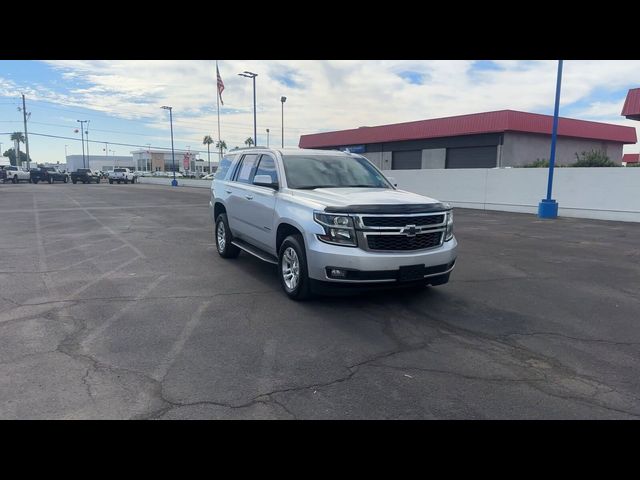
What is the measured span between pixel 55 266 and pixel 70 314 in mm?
3098

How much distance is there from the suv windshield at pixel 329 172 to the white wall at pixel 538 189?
13.6 meters

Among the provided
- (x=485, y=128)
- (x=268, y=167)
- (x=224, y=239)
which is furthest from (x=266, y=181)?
(x=485, y=128)

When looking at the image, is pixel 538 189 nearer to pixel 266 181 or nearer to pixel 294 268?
pixel 266 181

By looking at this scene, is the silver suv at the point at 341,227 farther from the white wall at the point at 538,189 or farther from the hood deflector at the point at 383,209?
the white wall at the point at 538,189

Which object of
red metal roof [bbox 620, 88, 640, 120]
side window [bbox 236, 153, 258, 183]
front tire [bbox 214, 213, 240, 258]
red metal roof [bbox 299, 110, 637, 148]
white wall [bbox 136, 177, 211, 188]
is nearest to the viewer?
side window [bbox 236, 153, 258, 183]

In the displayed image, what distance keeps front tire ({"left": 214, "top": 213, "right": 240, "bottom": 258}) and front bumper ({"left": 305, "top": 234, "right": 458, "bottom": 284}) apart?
11.0ft

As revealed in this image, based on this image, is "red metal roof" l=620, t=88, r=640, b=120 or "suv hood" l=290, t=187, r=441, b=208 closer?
"suv hood" l=290, t=187, r=441, b=208

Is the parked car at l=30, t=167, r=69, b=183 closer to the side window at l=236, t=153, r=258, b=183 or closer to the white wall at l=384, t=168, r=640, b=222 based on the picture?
the white wall at l=384, t=168, r=640, b=222

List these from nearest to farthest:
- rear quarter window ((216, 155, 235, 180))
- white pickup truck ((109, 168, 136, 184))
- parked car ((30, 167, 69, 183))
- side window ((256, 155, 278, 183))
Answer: side window ((256, 155, 278, 183))
rear quarter window ((216, 155, 235, 180))
parked car ((30, 167, 69, 183))
white pickup truck ((109, 168, 136, 184))

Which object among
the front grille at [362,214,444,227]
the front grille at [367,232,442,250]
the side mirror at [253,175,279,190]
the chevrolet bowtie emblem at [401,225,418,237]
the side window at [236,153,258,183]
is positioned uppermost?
the side window at [236,153,258,183]

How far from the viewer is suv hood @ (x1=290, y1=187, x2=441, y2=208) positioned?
217 inches

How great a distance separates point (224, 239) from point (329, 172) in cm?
276

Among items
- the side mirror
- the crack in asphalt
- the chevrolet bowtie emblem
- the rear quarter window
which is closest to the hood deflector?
the chevrolet bowtie emblem
